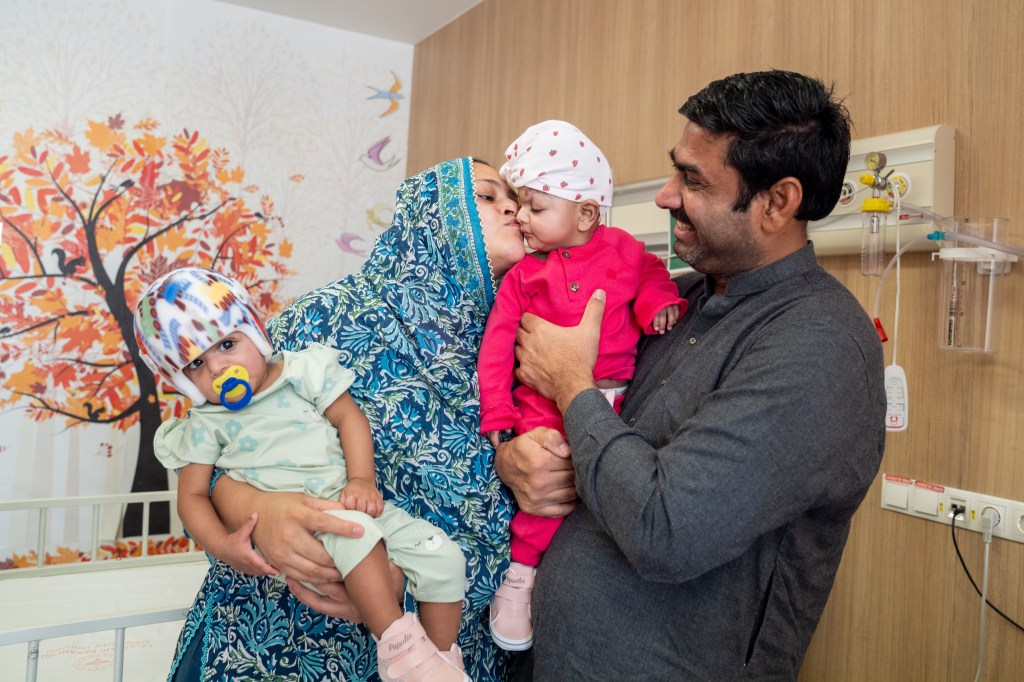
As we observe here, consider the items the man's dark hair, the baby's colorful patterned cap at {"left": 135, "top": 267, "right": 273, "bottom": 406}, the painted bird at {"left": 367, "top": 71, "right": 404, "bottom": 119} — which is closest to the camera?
the man's dark hair

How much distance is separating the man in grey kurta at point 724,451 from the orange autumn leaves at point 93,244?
10.1 feet

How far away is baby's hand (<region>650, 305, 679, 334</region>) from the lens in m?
1.42

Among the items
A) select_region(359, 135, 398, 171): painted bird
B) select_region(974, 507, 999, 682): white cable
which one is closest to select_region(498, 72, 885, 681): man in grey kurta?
select_region(974, 507, 999, 682): white cable

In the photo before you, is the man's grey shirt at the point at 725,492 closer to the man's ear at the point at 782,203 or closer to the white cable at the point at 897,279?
the man's ear at the point at 782,203

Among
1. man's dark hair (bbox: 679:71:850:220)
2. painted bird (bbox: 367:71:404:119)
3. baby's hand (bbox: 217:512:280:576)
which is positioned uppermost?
painted bird (bbox: 367:71:404:119)

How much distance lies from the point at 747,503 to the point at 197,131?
3.73 meters

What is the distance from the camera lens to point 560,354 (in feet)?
4.23

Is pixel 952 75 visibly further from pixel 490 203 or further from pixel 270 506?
pixel 270 506

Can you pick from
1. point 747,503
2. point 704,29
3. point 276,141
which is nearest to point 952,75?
point 704,29

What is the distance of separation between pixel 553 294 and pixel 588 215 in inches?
7.9

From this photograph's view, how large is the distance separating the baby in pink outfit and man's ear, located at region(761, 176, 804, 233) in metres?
0.27

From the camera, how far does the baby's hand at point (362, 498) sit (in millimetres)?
1289

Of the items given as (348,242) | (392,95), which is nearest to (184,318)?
(348,242)

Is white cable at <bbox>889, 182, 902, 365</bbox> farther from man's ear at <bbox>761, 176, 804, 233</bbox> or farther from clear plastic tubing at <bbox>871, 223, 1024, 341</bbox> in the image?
man's ear at <bbox>761, 176, 804, 233</bbox>
